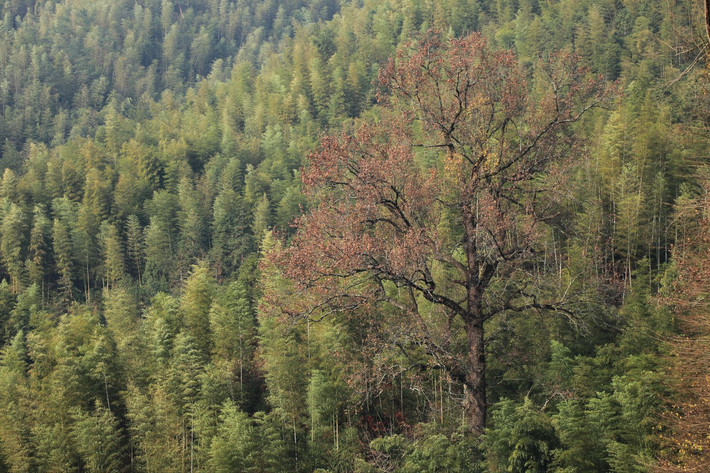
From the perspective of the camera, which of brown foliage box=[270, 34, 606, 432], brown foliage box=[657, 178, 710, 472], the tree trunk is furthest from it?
the tree trunk

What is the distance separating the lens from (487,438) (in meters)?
10.6

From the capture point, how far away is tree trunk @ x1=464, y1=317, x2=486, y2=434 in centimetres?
1111

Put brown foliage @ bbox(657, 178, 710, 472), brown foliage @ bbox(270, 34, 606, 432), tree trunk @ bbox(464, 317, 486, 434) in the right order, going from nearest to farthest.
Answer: brown foliage @ bbox(657, 178, 710, 472)
brown foliage @ bbox(270, 34, 606, 432)
tree trunk @ bbox(464, 317, 486, 434)

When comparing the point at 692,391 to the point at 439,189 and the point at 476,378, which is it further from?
the point at 439,189

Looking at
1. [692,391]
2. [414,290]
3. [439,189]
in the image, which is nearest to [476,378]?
[439,189]

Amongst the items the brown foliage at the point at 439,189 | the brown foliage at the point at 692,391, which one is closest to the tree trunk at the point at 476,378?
the brown foliage at the point at 439,189

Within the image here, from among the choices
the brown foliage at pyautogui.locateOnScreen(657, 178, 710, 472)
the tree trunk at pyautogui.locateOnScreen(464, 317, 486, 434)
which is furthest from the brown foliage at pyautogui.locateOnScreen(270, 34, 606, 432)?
the brown foliage at pyautogui.locateOnScreen(657, 178, 710, 472)

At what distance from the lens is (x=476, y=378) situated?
1111 cm

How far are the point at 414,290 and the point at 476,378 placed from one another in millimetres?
15662

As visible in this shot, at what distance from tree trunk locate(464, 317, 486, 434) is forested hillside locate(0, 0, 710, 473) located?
4 centimetres

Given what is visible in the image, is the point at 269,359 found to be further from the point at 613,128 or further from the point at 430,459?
the point at 613,128

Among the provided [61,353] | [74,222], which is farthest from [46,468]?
[74,222]

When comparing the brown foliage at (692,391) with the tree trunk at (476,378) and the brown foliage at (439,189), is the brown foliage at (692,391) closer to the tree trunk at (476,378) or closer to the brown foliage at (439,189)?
the brown foliage at (439,189)

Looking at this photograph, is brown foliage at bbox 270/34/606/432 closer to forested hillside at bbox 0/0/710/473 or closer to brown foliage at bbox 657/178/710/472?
forested hillside at bbox 0/0/710/473
